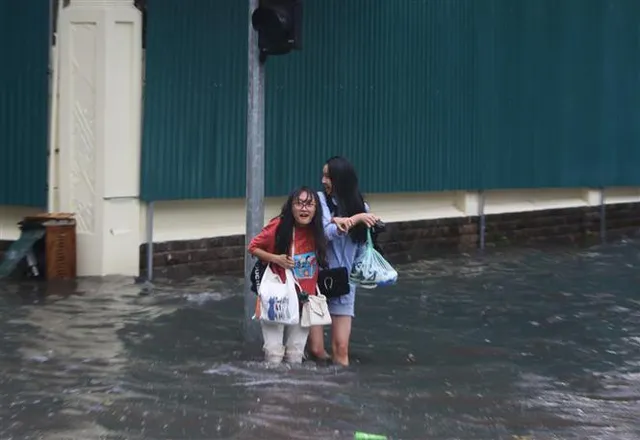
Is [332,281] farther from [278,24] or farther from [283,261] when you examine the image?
[278,24]

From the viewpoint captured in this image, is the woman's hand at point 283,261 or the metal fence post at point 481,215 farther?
the metal fence post at point 481,215

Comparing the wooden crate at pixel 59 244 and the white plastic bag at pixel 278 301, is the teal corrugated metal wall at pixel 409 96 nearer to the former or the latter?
the wooden crate at pixel 59 244

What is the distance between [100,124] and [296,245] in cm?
466

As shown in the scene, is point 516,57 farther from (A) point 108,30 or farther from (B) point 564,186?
(A) point 108,30

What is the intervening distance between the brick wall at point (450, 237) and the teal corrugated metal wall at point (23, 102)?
60.1 inches

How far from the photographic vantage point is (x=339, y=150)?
14000mm

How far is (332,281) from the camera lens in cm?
743

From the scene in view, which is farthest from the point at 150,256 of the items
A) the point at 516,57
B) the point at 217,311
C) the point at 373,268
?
the point at 516,57

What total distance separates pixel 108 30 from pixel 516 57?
8.41m

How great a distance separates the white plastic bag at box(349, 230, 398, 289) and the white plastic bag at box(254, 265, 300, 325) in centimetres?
53

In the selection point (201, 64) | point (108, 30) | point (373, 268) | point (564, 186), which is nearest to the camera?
point (373, 268)

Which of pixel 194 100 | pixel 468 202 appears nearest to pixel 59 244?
pixel 194 100

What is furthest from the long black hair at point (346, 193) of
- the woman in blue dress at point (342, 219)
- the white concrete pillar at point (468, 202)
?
the white concrete pillar at point (468, 202)

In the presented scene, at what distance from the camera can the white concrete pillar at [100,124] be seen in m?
11.2
